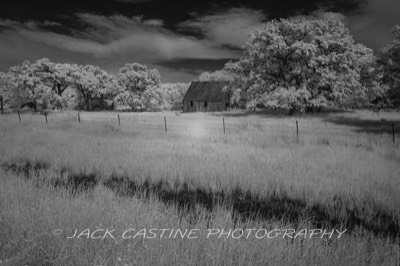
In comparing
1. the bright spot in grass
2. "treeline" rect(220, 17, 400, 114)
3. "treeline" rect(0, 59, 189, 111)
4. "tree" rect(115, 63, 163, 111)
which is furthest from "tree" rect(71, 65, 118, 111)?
the bright spot in grass

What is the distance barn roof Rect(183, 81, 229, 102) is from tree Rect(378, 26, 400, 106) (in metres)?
37.6

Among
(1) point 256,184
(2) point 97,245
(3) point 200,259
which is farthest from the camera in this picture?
(1) point 256,184

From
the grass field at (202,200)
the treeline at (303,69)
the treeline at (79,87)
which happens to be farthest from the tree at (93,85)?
the grass field at (202,200)

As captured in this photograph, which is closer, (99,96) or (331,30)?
(331,30)

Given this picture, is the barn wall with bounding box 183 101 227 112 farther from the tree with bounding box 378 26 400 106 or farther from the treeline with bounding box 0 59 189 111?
the tree with bounding box 378 26 400 106

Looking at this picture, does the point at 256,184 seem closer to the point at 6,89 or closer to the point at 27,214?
the point at 27,214

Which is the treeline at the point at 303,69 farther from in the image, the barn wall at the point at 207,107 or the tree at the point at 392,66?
the barn wall at the point at 207,107

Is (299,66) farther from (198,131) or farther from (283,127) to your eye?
(198,131)

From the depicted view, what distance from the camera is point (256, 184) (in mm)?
8023

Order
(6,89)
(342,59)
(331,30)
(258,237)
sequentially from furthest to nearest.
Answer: (6,89), (331,30), (342,59), (258,237)

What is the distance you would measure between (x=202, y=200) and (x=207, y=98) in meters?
54.1

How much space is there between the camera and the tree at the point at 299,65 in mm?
34219

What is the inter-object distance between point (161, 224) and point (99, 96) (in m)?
64.8

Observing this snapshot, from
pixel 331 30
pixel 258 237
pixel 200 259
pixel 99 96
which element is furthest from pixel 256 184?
pixel 99 96
